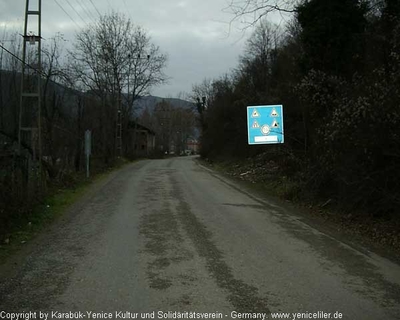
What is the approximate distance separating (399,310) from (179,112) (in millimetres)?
118066

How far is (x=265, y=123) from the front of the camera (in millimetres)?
28125

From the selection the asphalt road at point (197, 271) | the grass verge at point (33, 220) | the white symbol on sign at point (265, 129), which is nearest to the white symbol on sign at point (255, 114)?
the white symbol on sign at point (265, 129)

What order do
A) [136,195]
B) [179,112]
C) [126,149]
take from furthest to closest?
1. [179,112]
2. [126,149]
3. [136,195]

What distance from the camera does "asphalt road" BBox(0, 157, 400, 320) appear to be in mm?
5434

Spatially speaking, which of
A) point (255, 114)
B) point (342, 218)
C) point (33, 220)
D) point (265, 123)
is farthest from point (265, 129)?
point (33, 220)

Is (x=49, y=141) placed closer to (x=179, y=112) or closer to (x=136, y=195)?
(x=136, y=195)

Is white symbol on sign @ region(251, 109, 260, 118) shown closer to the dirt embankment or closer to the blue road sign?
the blue road sign

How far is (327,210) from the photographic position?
14.2 metres

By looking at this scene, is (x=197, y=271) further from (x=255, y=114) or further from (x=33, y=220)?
(x=255, y=114)

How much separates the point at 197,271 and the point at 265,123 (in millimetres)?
21839

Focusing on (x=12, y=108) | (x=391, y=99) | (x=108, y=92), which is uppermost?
(x=108, y=92)

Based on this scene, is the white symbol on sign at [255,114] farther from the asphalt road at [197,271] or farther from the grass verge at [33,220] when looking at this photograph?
the asphalt road at [197,271]

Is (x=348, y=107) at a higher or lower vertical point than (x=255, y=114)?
lower

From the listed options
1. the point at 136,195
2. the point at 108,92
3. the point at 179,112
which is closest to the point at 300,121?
the point at 136,195
